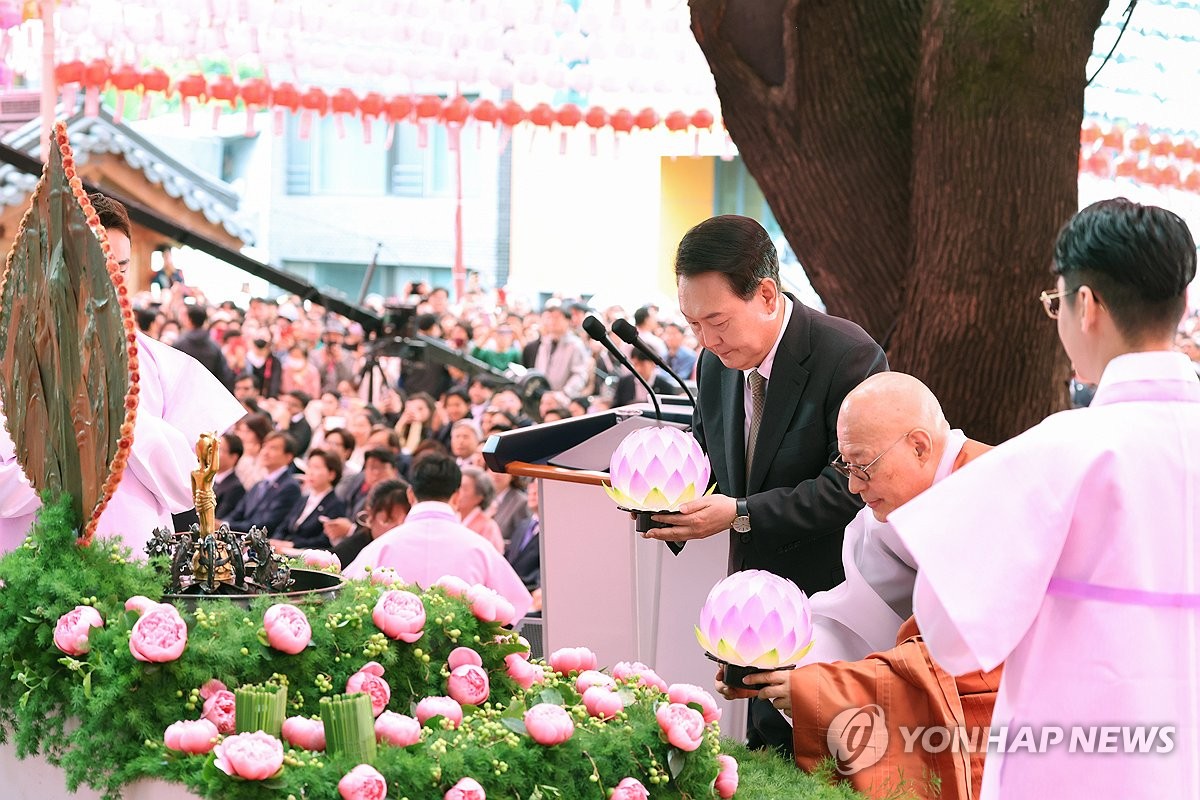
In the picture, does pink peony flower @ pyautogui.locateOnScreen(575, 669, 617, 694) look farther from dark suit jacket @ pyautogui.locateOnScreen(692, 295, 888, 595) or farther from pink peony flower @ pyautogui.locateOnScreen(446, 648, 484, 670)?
dark suit jacket @ pyautogui.locateOnScreen(692, 295, 888, 595)

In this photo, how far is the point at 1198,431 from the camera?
1.85 m

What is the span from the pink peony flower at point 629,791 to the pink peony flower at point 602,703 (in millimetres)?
158

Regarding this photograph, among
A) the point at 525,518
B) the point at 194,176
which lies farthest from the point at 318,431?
the point at 194,176

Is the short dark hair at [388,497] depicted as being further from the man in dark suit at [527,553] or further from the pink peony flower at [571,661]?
the pink peony flower at [571,661]

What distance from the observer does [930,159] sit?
399 cm

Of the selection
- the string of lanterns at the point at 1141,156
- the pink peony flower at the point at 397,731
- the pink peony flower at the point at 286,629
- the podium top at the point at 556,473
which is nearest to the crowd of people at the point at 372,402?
the podium top at the point at 556,473

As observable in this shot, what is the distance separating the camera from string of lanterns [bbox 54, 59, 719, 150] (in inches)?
456

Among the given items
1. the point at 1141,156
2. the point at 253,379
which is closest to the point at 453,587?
the point at 253,379

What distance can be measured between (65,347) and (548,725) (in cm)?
104

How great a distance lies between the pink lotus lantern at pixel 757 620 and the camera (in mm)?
2104

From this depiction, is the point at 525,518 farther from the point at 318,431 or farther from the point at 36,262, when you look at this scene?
the point at 36,262

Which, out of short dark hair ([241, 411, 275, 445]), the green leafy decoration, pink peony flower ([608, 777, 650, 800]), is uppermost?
the green leafy decoration

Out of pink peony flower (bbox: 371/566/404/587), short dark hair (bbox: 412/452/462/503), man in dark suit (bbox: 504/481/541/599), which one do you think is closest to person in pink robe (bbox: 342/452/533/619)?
short dark hair (bbox: 412/452/462/503)

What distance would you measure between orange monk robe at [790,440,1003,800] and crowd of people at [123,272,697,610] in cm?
278
